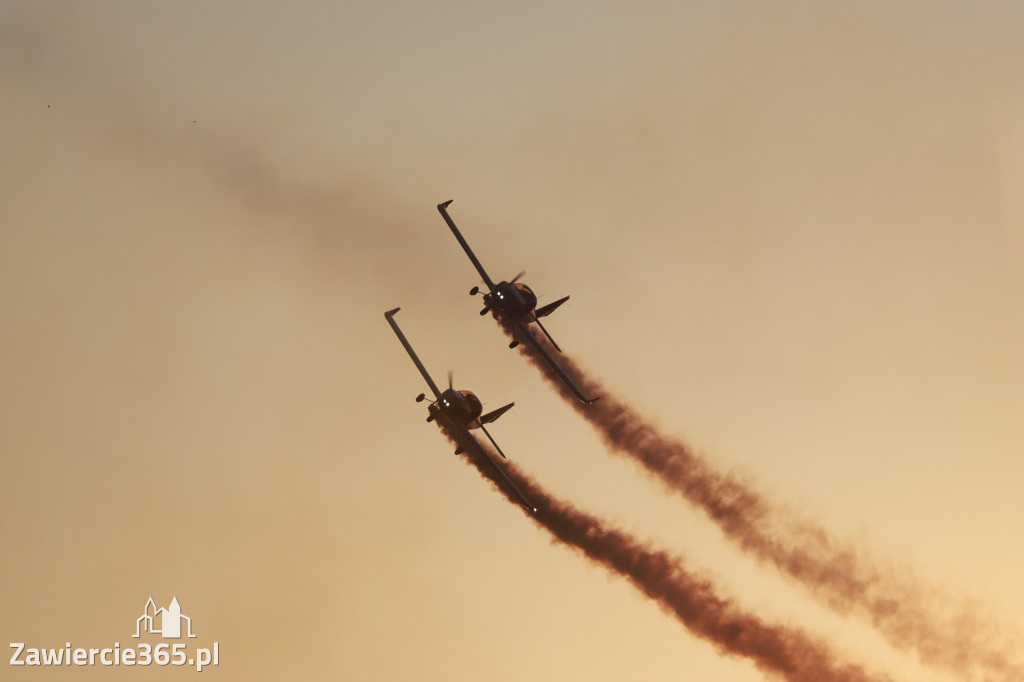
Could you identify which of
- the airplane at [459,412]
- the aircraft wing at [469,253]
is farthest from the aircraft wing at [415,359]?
the aircraft wing at [469,253]

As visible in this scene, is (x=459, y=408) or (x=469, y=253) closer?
(x=459, y=408)

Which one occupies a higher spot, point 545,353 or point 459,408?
point 545,353

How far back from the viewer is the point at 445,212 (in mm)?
82188

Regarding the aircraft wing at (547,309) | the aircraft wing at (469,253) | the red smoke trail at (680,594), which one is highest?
the aircraft wing at (469,253)

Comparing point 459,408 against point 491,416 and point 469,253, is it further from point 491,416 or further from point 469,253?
point 469,253

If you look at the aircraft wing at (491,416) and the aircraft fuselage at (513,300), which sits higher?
the aircraft fuselage at (513,300)

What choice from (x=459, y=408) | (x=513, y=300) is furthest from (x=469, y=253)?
(x=459, y=408)

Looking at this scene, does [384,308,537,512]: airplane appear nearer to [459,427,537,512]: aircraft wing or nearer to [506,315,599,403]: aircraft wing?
[459,427,537,512]: aircraft wing

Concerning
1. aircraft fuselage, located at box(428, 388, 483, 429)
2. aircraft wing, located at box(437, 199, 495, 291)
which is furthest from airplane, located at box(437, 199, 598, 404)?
aircraft fuselage, located at box(428, 388, 483, 429)

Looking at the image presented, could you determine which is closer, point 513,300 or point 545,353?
point 513,300

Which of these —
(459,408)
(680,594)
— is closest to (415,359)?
(459,408)

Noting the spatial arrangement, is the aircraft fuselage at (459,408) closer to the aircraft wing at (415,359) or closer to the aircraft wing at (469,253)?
the aircraft wing at (415,359)

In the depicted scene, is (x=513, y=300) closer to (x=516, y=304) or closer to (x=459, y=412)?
(x=516, y=304)

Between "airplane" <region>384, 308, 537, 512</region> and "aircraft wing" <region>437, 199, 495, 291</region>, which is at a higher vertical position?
"aircraft wing" <region>437, 199, 495, 291</region>
